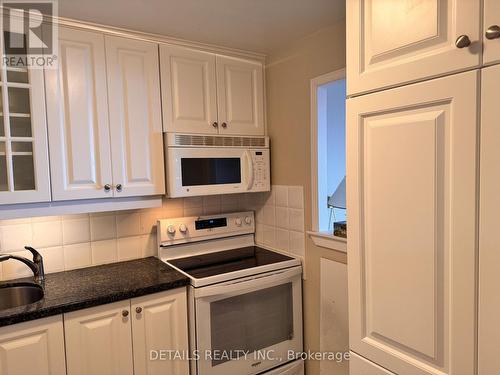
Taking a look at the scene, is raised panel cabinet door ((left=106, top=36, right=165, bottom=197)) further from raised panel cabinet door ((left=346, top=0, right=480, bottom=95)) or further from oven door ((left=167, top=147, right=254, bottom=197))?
raised panel cabinet door ((left=346, top=0, right=480, bottom=95))

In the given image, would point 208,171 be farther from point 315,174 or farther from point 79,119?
point 79,119

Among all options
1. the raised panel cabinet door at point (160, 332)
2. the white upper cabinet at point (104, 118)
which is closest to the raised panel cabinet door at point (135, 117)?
the white upper cabinet at point (104, 118)

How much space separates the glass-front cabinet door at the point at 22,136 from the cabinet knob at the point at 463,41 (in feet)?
5.53

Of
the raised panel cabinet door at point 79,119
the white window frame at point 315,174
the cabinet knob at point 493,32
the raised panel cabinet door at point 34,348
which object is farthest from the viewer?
the white window frame at point 315,174

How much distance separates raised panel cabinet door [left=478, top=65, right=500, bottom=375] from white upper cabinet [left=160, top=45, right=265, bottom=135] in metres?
1.54

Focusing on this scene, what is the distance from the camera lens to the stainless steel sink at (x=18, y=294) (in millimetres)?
1734

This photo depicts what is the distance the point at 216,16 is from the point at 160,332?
1626 millimetres

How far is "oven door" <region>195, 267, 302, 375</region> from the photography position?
180 centimetres

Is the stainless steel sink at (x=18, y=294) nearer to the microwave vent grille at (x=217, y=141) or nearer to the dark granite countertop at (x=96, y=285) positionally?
the dark granite countertop at (x=96, y=285)

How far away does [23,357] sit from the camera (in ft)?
4.69

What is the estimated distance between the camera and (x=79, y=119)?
1698mm

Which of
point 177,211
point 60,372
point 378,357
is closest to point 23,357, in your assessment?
point 60,372

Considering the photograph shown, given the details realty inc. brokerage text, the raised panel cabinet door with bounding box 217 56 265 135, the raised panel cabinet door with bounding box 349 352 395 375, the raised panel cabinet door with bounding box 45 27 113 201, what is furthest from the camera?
the raised panel cabinet door with bounding box 217 56 265 135

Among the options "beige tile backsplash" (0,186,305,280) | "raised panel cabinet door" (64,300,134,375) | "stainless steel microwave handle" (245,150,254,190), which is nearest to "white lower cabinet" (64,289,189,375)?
"raised panel cabinet door" (64,300,134,375)
